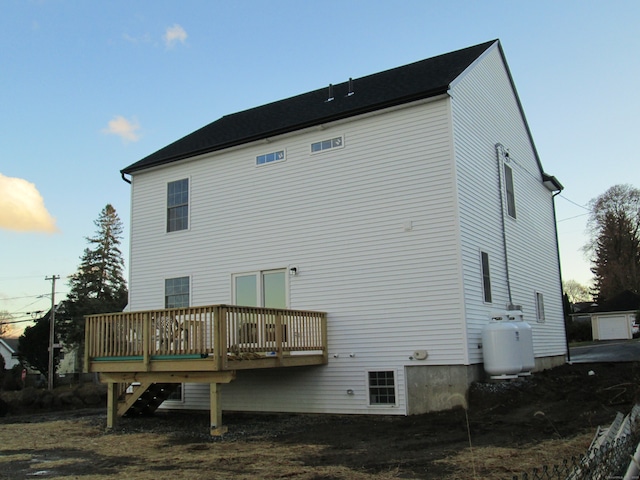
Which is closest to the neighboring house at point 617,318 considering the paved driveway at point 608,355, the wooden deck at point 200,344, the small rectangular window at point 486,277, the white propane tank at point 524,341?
the paved driveway at point 608,355

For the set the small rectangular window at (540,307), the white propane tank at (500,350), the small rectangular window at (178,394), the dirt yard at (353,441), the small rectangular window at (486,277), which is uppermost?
the small rectangular window at (486,277)

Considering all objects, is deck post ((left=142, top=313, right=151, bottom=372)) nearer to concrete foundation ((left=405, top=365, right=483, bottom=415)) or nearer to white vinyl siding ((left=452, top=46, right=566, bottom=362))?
concrete foundation ((left=405, top=365, right=483, bottom=415))

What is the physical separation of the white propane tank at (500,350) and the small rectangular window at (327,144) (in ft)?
17.4

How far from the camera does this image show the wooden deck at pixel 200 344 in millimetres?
10656

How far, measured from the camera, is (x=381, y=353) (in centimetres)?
1226

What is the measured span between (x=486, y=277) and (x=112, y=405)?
8.77 metres

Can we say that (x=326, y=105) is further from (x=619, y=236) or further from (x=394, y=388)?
(x=619, y=236)

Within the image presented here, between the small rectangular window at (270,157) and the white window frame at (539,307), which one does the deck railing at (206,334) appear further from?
the white window frame at (539,307)

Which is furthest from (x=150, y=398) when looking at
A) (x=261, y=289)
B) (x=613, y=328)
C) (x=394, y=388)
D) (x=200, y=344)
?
(x=613, y=328)

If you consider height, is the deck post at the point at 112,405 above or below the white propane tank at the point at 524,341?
below

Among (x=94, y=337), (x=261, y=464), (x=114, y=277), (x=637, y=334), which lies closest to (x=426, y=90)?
(x=261, y=464)

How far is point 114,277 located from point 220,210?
38.8 metres

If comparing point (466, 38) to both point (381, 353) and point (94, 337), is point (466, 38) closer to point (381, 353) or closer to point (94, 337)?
point (381, 353)

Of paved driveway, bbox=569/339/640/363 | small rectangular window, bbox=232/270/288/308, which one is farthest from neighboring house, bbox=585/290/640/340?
small rectangular window, bbox=232/270/288/308
